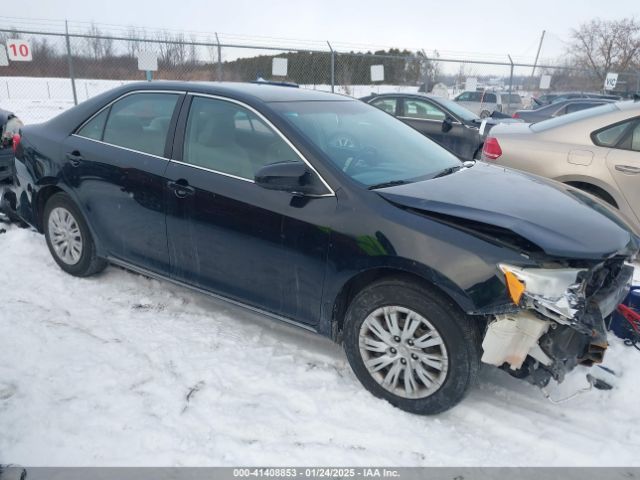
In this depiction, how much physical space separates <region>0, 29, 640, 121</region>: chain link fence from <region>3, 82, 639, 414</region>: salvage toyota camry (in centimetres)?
893

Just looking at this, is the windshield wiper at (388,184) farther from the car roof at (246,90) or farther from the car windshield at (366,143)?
the car roof at (246,90)

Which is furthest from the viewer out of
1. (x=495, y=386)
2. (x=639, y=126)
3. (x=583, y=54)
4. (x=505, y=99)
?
(x=583, y=54)

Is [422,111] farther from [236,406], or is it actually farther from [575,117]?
[236,406]

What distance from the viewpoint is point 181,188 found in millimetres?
3383

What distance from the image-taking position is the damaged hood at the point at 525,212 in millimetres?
2539

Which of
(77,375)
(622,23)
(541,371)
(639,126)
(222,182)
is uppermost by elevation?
(622,23)

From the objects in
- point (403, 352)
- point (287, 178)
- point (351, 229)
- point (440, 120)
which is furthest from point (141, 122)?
point (440, 120)

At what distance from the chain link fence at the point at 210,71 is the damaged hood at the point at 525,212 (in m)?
10.6

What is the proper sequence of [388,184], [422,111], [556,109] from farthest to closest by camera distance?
1. [556,109]
2. [422,111]
3. [388,184]

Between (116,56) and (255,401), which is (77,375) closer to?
(255,401)

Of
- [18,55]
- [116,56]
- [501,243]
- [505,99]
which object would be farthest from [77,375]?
[505,99]

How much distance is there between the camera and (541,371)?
8.39 ft

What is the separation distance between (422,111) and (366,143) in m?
7.40

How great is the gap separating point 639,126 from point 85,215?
503 cm
